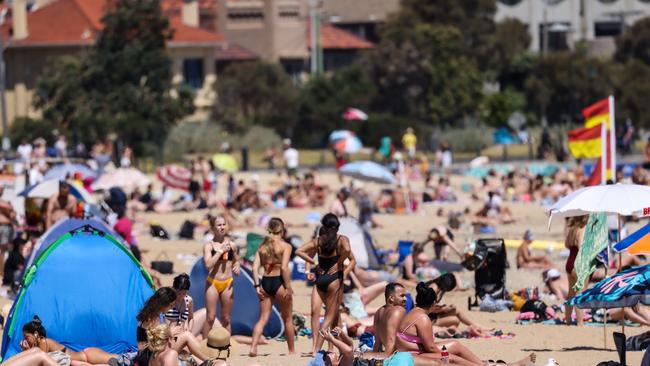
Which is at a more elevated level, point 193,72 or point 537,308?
point 193,72

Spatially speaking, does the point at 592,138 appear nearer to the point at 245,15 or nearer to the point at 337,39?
the point at 245,15

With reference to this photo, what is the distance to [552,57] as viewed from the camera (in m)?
59.6

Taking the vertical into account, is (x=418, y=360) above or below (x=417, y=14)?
below

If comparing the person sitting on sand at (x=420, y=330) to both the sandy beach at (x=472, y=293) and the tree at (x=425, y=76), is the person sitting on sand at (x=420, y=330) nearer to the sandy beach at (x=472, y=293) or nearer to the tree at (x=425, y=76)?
the sandy beach at (x=472, y=293)

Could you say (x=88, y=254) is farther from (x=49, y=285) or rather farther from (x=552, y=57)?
(x=552, y=57)

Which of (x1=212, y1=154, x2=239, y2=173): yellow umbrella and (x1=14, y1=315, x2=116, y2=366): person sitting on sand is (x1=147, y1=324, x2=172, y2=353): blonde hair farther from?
(x1=212, y1=154, x2=239, y2=173): yellow umbrella

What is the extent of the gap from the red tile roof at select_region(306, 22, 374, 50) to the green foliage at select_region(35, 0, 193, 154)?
61.1 ft

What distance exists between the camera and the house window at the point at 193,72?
57719mm

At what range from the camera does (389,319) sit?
12.0 metres

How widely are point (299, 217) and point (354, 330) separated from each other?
46.7ft

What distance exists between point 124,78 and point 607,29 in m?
33.8

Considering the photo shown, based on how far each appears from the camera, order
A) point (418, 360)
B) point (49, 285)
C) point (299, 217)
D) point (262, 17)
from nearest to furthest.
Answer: point (418, 360)
point (49, 285)
point (299, 217)
point (262, 17)

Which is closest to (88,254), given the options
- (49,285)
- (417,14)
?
(49,285)

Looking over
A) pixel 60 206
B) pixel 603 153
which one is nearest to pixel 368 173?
pixel 603 153
